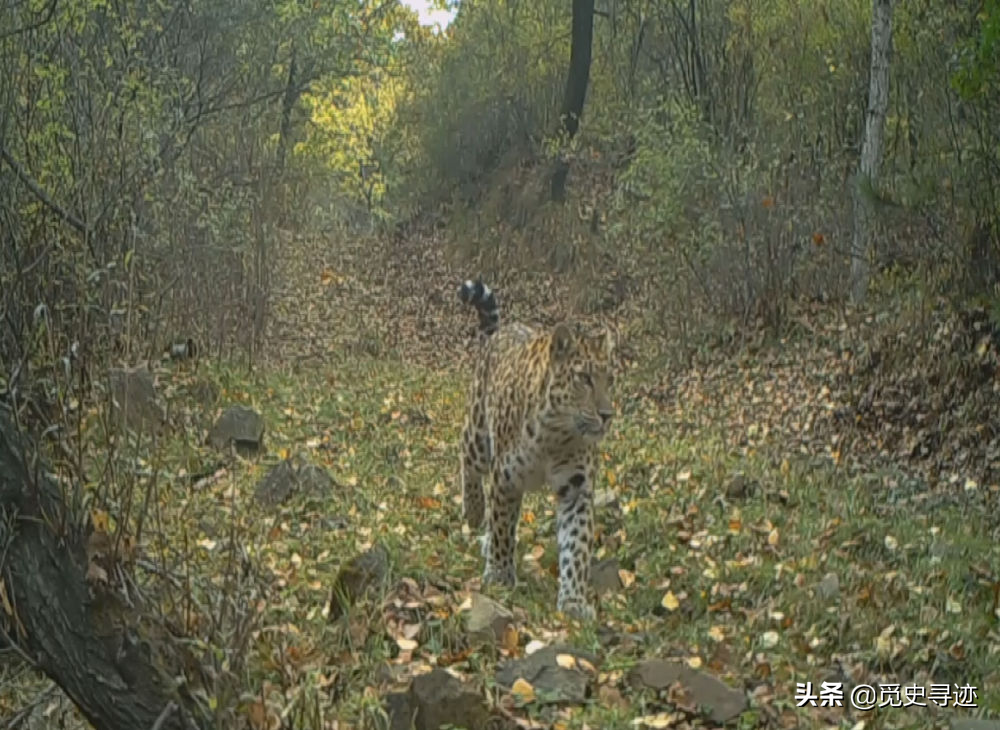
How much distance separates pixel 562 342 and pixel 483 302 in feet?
8.25

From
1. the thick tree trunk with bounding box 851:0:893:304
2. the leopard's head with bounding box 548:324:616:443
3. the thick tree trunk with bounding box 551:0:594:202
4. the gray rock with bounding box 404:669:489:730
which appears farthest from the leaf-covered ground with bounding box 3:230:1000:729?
the thick tree trunk with bounding box 551:0:594:202

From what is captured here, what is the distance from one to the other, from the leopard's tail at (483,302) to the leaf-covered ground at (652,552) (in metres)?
1.38

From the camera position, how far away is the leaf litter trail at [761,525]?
634 cm

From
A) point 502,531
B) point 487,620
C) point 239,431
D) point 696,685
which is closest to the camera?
point 696,685

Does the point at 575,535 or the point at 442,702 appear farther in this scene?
the point at 575,535

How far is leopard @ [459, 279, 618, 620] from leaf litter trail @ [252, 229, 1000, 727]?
0.89ft

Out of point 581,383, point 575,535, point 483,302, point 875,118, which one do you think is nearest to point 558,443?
point 581,383

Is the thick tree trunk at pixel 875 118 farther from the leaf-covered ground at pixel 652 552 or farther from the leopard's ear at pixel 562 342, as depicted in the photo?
the leopard's ear at pixel 562 342

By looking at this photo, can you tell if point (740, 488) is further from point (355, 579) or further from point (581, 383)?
point (355, 579)

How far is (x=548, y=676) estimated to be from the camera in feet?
18.9

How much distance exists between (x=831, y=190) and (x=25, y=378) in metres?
12.2

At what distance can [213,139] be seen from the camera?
15125mm

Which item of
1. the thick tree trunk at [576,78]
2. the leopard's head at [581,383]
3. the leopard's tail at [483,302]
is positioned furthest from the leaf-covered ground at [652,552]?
the thick tree trunk at [576,78]

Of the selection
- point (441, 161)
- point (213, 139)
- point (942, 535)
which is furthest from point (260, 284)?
point (441, 161)
